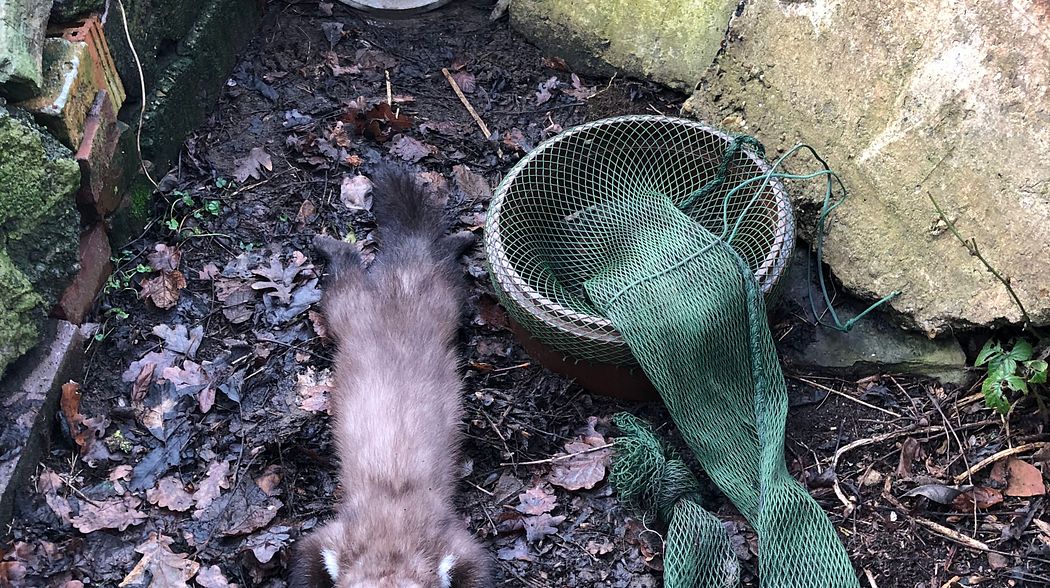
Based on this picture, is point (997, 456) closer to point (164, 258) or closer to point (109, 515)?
point (109, 515)

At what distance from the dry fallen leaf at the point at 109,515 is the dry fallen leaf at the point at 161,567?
12 cm

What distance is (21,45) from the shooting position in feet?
11.9

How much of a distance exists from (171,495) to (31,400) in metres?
0.73

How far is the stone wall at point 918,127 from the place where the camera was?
3814mm

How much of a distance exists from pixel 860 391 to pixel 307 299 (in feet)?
9.66

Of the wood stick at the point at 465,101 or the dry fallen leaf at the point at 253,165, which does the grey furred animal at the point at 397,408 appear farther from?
the wood stick at the point at 465,101

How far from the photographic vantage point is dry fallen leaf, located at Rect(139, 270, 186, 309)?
4523mm

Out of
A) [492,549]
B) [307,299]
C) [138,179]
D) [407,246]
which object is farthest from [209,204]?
[492,549]

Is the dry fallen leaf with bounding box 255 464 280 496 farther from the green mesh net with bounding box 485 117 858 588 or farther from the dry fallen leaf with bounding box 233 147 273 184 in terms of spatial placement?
the dry fallen leaf with bounding box 233 147 273 184

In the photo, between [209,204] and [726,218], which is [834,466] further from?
[209,204]

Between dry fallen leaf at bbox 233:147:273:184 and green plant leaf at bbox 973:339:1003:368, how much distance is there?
4.04 m

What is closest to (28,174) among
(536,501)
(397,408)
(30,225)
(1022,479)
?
(30,225)

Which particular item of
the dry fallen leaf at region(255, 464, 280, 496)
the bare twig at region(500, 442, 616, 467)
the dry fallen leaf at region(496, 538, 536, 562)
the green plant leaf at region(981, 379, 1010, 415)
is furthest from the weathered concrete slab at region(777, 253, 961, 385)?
the dry fallen leaf at region(255, 464, 280, 496)

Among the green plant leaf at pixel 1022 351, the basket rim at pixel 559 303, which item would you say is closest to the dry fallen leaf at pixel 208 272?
the basket rim at pixel 559 303
